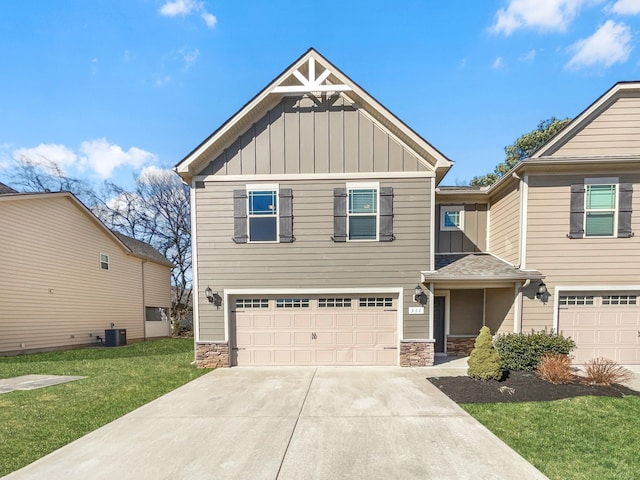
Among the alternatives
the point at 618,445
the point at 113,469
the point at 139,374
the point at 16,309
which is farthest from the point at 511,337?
the point at 16,309

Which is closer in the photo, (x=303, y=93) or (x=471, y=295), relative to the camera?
(x=303, y=93)

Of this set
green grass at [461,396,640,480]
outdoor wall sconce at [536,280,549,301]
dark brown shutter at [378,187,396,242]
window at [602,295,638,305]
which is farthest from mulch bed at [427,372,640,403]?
dark brown shutter at [378,187,396,242]

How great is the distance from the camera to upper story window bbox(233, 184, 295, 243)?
8500 mm

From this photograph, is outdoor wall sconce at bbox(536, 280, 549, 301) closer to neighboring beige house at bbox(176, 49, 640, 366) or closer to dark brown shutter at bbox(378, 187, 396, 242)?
neighboring beige house at bbox(176, 49, 640, 366)

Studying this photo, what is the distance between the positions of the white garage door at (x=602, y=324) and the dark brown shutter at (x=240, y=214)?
8.89 metres

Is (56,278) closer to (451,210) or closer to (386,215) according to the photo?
(386,215)

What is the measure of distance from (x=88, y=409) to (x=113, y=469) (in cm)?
255

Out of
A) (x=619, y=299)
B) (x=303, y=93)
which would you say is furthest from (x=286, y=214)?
(x=619, y=299)

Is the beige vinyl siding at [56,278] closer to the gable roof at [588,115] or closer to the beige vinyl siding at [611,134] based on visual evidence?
the gable roof at [588,115]

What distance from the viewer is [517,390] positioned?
19.7ft

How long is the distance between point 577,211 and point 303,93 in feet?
26.7

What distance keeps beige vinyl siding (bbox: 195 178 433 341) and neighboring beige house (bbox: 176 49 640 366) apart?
0.03 metres

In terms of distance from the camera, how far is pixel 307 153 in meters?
8.55

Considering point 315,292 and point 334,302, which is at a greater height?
point 315,292
